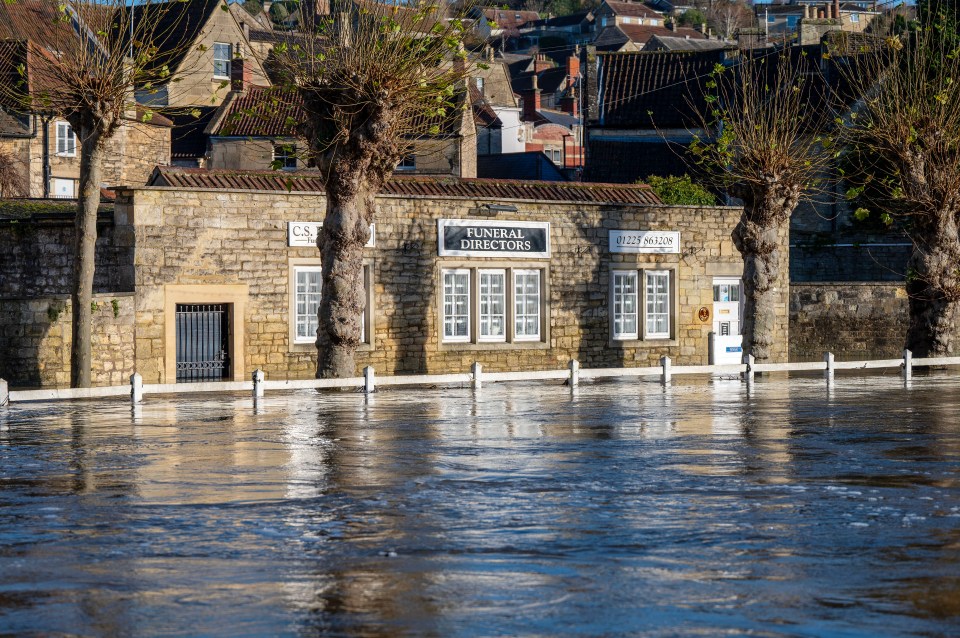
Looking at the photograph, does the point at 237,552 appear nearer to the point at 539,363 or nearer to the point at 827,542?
the point at 827,542

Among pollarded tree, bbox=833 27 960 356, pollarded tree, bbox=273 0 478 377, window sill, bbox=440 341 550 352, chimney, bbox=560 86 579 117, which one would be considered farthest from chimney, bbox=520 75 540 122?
pollarded tree, bbox=273 0 478 377

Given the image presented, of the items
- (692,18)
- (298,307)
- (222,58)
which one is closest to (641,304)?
(298,307)

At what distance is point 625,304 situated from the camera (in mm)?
35375

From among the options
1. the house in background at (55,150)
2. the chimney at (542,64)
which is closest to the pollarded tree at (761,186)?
the house in background at (55,150)

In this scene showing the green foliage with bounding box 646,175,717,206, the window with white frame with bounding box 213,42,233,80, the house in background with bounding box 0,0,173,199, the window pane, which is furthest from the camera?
the window with white frame with bounding box 213,42,233,80

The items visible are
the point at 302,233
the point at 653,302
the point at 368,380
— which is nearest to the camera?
the point at 368,380

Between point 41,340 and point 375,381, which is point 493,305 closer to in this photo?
point 375,381

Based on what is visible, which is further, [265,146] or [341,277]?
[265,146]

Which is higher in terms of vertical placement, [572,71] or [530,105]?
[572,71]

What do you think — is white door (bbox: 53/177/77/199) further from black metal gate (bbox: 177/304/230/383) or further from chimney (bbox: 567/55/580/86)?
chimney (bbox: 567/55/580/86)

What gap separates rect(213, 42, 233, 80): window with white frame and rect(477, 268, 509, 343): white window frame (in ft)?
135

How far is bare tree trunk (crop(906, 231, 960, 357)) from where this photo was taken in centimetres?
3562

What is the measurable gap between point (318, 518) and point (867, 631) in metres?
5.05

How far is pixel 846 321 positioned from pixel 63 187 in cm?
2963
